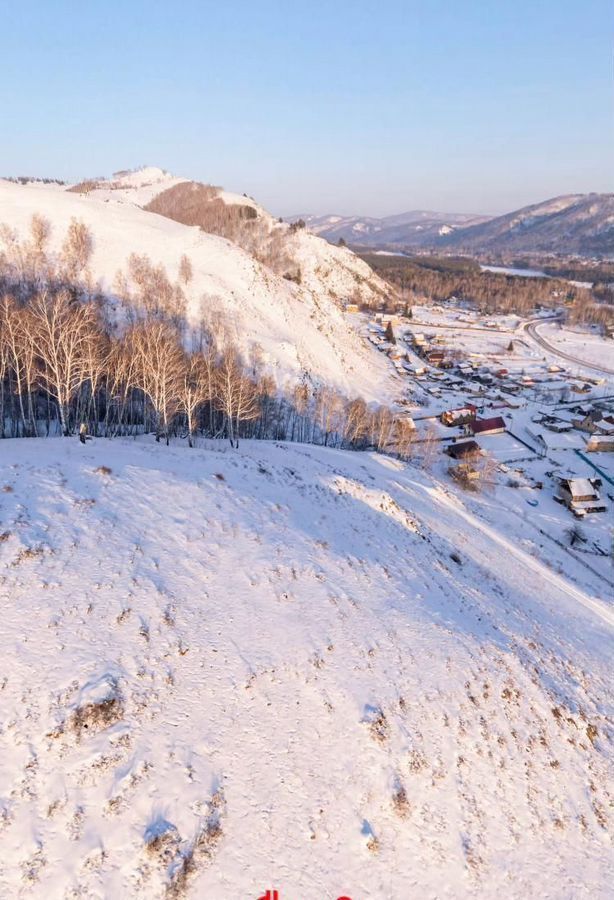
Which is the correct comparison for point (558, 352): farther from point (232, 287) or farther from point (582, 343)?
point (232, 287)

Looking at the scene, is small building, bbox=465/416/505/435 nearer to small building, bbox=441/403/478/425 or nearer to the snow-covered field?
small building, bbox=441/403/478/425

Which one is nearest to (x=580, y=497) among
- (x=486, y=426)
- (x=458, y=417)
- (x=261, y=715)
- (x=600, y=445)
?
(x=600, y=445)

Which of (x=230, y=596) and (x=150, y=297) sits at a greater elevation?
(x=150, y=297)

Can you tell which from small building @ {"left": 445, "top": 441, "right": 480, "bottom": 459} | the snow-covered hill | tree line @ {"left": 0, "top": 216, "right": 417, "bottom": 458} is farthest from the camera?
the snow-covered hill

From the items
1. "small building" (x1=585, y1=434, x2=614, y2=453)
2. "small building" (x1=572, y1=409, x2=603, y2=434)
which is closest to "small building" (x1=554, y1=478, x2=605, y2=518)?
"small building" (x1=585, y1=434, x2=614, y2=453)

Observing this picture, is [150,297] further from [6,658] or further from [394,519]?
[6,658]

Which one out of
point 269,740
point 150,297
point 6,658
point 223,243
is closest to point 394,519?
point 269,740

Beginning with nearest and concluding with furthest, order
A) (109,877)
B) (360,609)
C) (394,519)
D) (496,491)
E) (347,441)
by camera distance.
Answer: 1. (109,877)
2. (360,609)
3. (394,519)
4. (496,491)
5. (347,441)
